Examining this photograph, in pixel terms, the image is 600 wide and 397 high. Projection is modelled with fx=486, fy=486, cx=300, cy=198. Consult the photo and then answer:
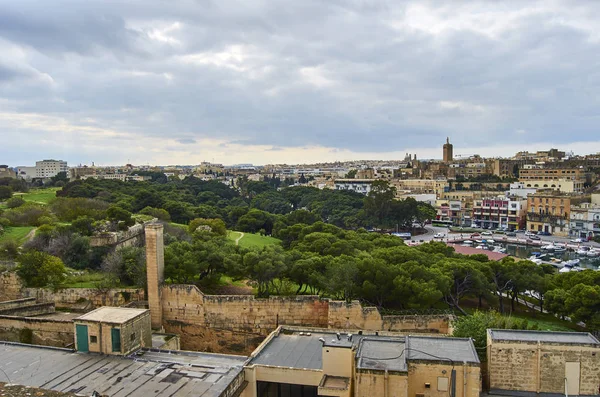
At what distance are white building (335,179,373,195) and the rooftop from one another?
8590cm

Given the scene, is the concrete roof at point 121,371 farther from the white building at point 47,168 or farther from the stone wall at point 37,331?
the white building at point 47,168

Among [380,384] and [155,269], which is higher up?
[155,269]

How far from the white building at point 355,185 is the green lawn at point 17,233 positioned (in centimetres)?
7359

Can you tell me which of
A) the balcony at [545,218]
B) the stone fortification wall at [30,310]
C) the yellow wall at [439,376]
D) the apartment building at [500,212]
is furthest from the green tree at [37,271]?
the apartment building at [500,212]

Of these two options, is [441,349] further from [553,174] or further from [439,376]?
[553,174]

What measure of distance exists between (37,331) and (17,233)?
15.1 m

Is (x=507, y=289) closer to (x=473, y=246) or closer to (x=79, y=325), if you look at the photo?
(x=79, y=325)

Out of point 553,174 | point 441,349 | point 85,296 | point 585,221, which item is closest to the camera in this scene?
point 441,349

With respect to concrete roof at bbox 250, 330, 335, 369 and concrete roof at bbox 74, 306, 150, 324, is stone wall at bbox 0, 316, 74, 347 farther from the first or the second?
concrete roof at bbox 250, 330, 335, 369

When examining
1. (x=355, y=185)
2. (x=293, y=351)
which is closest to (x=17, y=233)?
(x=293, y=351)

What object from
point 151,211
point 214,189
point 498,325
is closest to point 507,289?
point 498,325

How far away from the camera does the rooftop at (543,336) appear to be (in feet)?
40.4

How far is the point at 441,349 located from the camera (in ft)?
39.8

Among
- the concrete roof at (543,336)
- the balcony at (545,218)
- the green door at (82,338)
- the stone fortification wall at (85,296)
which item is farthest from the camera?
the balcony at (545,218)
